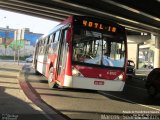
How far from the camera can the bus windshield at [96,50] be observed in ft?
50.5

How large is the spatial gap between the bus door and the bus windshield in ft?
2.37

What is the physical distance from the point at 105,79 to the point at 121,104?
1.30 metres

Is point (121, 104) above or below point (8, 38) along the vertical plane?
below

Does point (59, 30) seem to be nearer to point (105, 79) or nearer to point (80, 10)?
point (105, 79)

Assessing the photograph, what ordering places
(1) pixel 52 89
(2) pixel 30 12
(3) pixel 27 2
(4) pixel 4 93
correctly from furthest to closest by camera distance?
(2) pixel 30 12 < (3) pixel 27 2 < (1) pixel 52 89 < (4) pixel 4 93

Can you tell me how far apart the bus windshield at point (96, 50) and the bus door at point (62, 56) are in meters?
0.72

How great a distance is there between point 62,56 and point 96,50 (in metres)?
1.85

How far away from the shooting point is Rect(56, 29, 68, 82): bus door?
16.0m

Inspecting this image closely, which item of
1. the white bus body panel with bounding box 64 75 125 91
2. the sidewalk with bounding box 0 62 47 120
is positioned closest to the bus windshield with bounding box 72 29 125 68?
the white bus body panel with bounding box 64 75 125 91

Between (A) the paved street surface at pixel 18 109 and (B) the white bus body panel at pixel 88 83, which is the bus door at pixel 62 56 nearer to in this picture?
(B) the white bus body panel at pixel 88 83

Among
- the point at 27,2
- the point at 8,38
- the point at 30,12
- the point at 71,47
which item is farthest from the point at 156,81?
the point at 8,38

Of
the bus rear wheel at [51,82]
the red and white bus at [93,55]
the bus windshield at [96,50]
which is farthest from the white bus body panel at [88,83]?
the bus rear wheel at [51,82]

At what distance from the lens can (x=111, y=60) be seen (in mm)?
15586

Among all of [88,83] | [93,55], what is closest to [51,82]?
[88,83]
